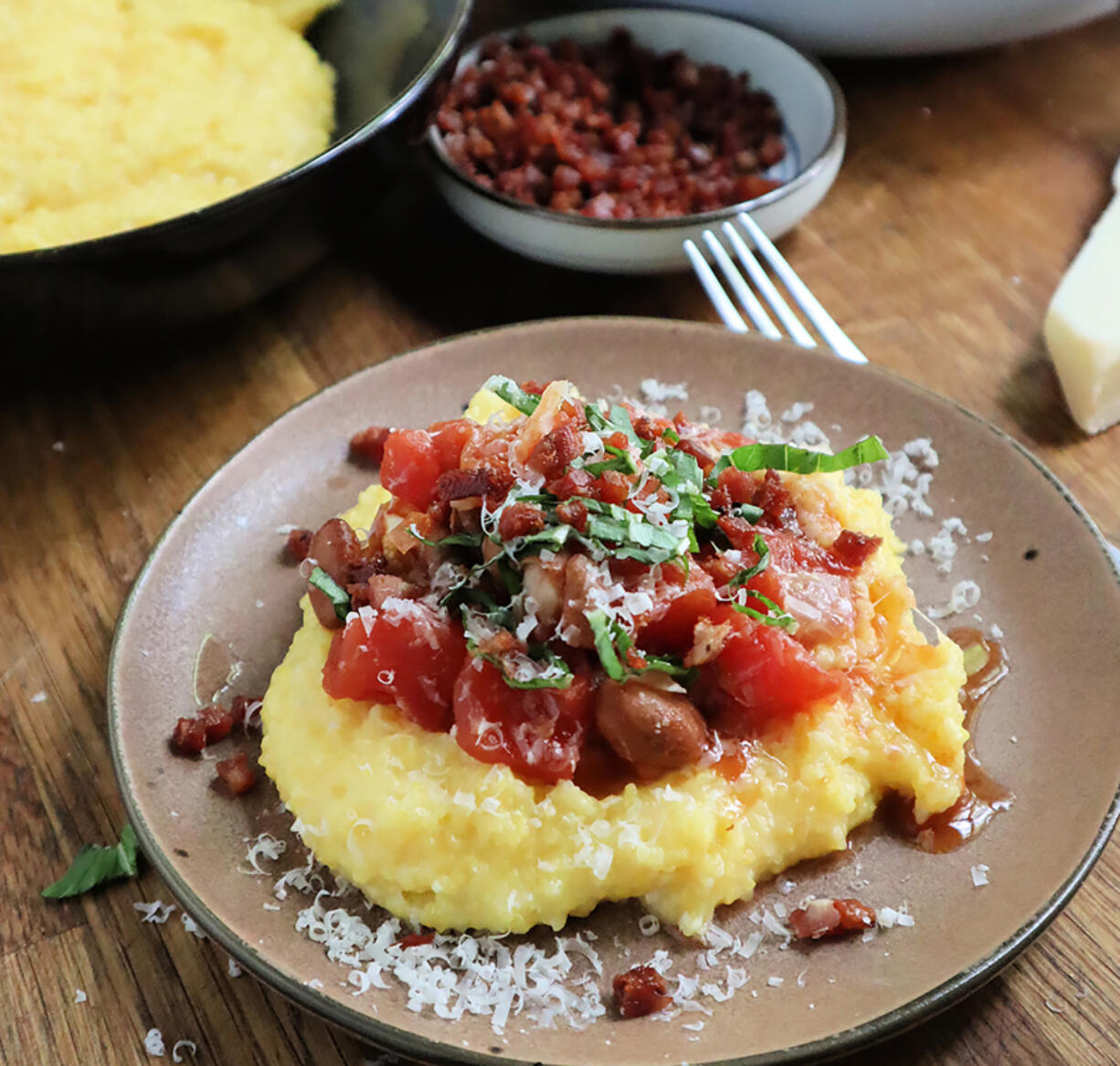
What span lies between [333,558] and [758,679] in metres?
1.03

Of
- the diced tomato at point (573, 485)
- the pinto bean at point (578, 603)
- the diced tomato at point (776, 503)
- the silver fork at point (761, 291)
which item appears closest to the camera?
the pinto bean at point (578, 603)

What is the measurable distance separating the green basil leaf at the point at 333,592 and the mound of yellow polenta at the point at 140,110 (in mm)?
1498

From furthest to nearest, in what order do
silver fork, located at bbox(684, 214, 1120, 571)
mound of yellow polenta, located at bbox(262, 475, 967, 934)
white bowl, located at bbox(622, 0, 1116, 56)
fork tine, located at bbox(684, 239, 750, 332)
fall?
1. white bowl, located at bbox(622, 0, 1116, 56)
2. fork tine, located at bbox(684, 239, 750, 332)
3. silver fork, located at bbox(684, 214, 1120, 571)
4. mound of yellow polenta, located at bbox(262, 475, 967, 934)

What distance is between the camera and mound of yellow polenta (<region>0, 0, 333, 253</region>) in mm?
3533

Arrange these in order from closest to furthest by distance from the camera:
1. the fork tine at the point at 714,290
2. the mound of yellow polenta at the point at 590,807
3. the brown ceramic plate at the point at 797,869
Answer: the brown ceramic plate at the point at 797,869, the mound of yellow polenta at the point at 590,807, the fork tine at the point at 714,290

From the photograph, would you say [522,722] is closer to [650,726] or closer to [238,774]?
[650,726]

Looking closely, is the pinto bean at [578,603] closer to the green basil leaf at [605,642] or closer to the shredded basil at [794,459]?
the green basil leaf at [605,642]

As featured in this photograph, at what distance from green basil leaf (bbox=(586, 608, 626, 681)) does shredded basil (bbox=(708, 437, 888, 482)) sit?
22.4 inches

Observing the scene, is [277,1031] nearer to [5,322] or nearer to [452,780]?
[452,780]

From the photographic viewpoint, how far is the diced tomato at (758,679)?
2.42 metres

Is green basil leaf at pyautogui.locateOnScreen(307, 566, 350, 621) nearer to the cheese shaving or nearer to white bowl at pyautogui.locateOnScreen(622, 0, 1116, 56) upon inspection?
the cheese shaving

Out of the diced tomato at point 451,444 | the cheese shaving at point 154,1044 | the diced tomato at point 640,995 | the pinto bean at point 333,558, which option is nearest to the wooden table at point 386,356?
the cheese shaving at point 154,1044

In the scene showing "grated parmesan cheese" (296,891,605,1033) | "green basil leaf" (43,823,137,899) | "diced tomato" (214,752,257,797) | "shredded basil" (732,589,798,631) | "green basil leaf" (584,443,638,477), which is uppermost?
"green basil leaf" (584,443,638,477)

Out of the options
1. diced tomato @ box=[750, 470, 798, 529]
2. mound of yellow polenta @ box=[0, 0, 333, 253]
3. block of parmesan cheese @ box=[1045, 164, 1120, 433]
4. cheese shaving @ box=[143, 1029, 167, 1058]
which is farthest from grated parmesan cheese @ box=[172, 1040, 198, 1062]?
block of parmesan cheese @ box=[1045, 164, 1120, 433]
